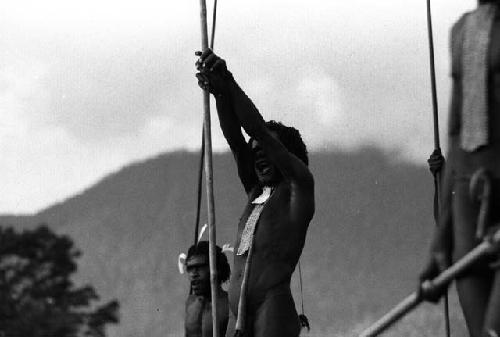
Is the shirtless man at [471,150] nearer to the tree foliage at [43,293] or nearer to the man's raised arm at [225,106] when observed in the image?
the man's raised arm at [225,106]

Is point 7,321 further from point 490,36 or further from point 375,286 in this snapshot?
point 490,36

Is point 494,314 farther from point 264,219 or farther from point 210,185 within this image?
point 264,219

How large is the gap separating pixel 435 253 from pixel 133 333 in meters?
41.1

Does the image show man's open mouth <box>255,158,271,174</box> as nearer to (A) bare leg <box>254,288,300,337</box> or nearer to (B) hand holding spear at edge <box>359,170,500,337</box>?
(A) bare leg <box>254,288,300,337</box>

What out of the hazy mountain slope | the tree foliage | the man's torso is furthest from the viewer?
the hazy mountain slope

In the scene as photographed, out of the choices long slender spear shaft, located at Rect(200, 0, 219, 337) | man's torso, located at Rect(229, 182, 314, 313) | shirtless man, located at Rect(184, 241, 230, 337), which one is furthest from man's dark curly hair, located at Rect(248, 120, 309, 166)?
shirtless man, located at Rect(184, 241, 230, 337)

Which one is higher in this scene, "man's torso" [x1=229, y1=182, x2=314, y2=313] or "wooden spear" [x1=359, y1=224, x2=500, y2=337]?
"man's torso" [x1=229, y1=182, x2=314, y2=313]

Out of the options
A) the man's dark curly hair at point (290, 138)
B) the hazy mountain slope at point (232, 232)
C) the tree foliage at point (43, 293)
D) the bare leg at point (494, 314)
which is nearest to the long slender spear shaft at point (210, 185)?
the man's dark curly hair at point (290, 138)

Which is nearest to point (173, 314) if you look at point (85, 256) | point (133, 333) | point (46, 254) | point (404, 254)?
point (133, 333)

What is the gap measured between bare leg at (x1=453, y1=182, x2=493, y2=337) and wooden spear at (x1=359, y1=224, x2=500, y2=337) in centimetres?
4

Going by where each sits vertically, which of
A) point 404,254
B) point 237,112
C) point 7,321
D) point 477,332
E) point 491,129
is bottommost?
point 477,332

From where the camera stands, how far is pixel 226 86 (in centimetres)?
805

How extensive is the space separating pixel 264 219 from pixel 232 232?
38.3m

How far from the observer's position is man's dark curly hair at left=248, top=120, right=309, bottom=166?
8.62m
